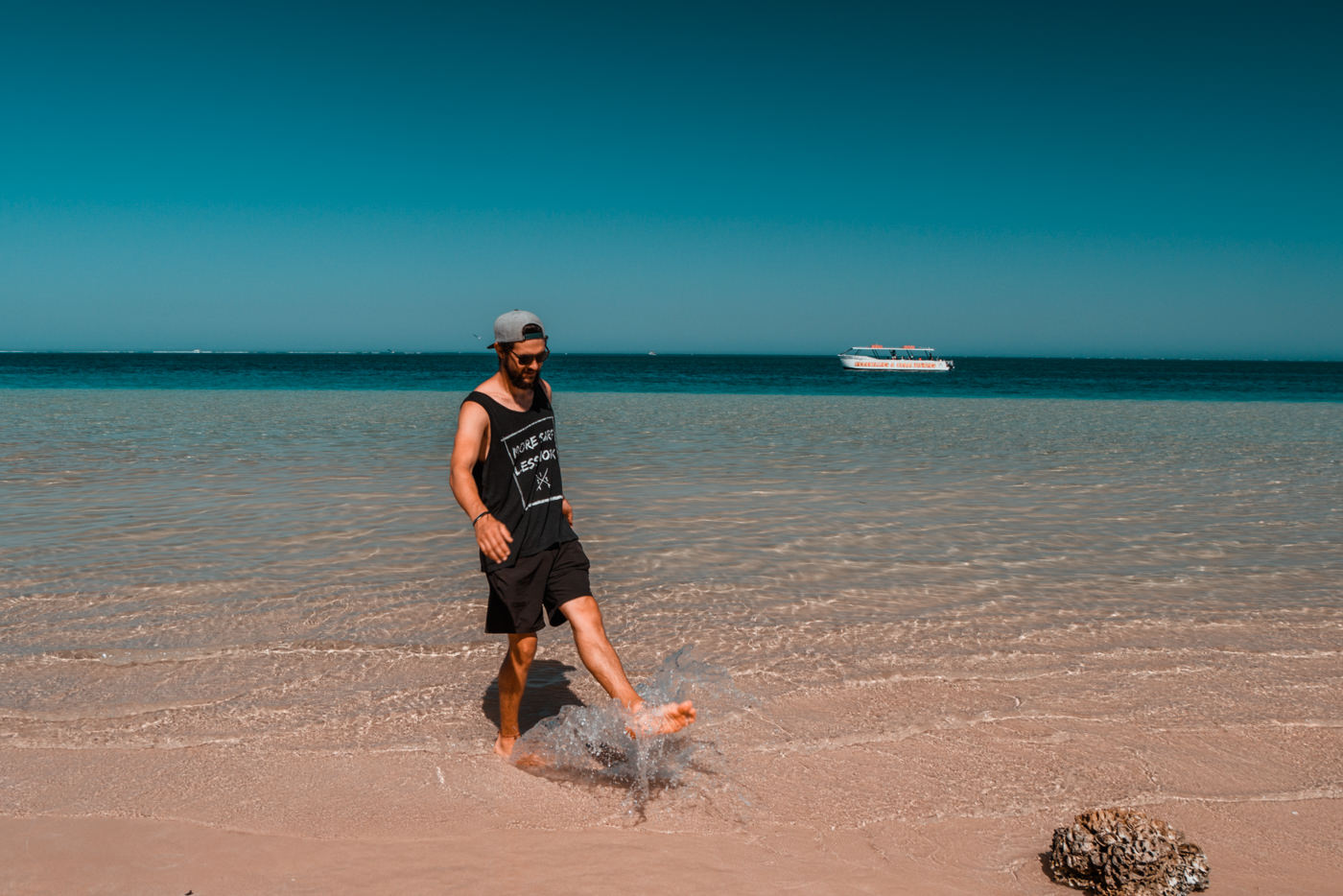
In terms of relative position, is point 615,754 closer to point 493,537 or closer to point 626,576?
point 493,537

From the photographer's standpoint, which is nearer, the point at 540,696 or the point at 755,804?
the point at 755,804

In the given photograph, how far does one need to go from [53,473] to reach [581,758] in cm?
1139

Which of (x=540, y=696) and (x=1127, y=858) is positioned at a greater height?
(x=1127, y=858)

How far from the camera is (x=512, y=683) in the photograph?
12.6 ft

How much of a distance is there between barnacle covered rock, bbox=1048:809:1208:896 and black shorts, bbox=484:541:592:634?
200 cm

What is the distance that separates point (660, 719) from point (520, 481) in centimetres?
113

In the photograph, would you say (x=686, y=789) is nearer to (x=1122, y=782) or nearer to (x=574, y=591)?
(x=574, y=591)

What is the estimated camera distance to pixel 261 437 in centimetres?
1775

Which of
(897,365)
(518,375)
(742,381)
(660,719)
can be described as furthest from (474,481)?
(897,365)

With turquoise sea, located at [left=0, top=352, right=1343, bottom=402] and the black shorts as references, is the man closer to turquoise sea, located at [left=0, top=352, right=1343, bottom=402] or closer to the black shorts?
the black shorts

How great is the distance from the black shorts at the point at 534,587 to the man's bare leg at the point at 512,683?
3.5 inches

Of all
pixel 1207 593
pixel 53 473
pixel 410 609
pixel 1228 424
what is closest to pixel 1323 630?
pixel 1207 593

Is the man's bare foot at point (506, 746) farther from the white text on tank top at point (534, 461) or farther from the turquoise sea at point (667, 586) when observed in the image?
the white text on tank top at point (534, 461)

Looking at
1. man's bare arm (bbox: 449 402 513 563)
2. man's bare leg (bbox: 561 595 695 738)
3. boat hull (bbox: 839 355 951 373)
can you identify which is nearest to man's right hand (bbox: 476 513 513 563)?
man's bare arm (bbox: 449 402 513 563)
